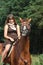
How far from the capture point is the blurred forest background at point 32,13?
3531cm

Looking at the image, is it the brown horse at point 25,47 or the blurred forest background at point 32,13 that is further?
the blurred forest background at point 32,13

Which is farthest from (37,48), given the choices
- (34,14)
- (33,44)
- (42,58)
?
(42,58)

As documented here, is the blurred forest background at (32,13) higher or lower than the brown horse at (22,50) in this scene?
lower

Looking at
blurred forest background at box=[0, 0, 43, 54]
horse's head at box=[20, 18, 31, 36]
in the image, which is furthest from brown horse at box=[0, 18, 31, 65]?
blurred forest background at box=[0, 0, 43, 54]

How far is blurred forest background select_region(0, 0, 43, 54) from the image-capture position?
35.3 m

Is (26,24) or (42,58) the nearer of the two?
(26,24)

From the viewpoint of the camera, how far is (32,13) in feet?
118

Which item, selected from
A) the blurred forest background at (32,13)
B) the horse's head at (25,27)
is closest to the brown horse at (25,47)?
the horse's head at (25,27)

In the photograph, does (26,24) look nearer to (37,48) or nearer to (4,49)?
(4,49)

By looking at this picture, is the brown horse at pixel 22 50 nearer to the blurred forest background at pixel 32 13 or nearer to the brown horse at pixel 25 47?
the brown horse at pixel 25 47

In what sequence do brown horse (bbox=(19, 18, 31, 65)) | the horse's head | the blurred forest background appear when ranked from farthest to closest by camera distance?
the blurred forest background → brown horse (bbox=(19, 18, 31, 65)) → the horse's head

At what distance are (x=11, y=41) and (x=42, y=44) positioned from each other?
26.5m

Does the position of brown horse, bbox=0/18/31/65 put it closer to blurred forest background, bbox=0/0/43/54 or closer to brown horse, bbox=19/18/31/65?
brown horse, bbox=19/18/31/65

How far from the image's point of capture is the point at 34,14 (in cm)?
3528
